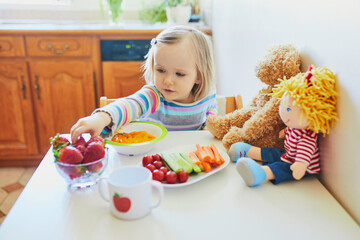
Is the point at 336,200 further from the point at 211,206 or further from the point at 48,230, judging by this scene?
the point at 48,230

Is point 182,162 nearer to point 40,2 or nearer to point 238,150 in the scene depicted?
point 238,150

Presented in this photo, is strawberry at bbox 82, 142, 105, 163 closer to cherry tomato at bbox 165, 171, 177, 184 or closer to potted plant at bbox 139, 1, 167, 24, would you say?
cherry tomato at bbox 165, 171, 177, 184

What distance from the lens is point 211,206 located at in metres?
0.61

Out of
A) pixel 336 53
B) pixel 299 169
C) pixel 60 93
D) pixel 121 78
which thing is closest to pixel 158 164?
pixel 299 169

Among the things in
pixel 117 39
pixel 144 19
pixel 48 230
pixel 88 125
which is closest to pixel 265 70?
pixel 88 125

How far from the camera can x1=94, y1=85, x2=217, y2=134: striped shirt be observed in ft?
3.31

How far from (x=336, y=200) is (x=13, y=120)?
2.10 m

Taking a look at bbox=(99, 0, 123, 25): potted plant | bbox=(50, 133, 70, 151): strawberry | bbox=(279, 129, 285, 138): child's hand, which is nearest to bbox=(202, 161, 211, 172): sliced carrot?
bbox=(279, 129, 285, 138): child's hand

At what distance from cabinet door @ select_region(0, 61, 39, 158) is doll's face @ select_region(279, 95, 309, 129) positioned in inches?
73.8

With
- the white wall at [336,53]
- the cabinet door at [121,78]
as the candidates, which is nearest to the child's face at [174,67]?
the white wall at [336,53]

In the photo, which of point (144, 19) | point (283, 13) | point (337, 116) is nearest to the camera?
point (337, 116)

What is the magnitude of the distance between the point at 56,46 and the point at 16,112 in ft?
1.79

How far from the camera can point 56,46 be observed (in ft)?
6.58

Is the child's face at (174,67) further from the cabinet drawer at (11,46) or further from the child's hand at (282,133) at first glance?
the cabinet drawer at (11,46)
